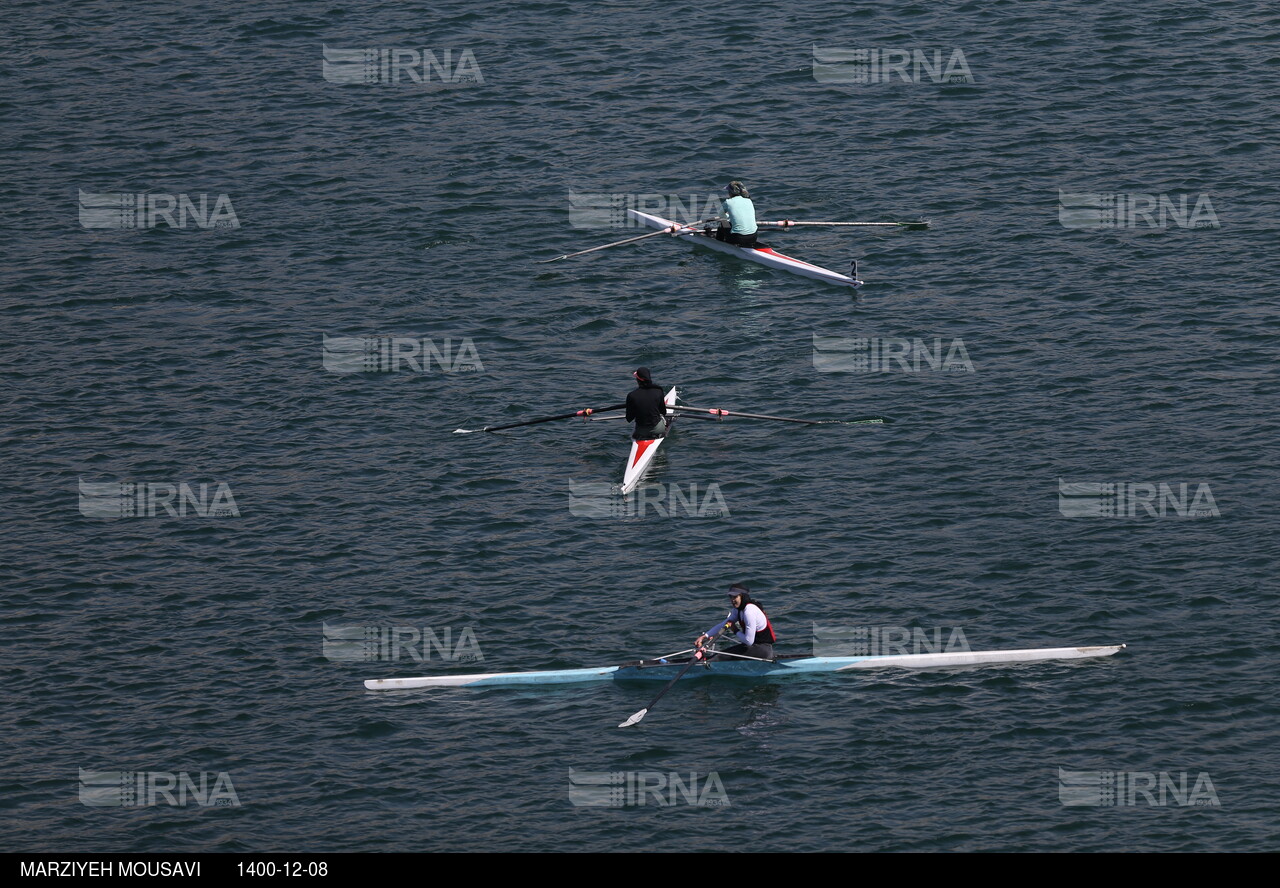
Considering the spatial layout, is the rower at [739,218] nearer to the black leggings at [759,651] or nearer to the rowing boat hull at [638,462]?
the rowing boat hull at [638,462]

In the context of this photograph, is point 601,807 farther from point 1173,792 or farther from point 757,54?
point 757,54

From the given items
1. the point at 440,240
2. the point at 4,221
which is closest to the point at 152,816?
the point at 440,240

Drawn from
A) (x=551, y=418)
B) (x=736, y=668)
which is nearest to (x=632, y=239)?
(x=551, y=418)

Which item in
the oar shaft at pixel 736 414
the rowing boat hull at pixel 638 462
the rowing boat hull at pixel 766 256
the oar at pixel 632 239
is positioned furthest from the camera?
the oar at pixel 632 239

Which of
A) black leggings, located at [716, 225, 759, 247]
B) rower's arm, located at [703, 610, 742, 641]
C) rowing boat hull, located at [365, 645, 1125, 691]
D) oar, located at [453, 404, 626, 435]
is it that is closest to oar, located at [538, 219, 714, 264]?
black leggings, located at [716, 225, 759, 247]

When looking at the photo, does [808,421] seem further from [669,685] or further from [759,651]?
[669,685]

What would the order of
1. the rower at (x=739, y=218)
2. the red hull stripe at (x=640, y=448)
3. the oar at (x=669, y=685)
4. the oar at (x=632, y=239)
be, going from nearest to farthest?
the oar at (x=669, y=685) < the red hull stripe at (x=640, y=448) < the rower at (x=739, y=218) < the oar at (x=632, y=239)

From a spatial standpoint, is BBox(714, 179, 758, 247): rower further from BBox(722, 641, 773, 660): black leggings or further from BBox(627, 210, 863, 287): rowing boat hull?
BBox(722, 641, 773, 660): black leggings

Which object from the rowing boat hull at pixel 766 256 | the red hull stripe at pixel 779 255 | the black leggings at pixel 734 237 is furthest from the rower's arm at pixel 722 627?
the black leggings at pixel 734 237
